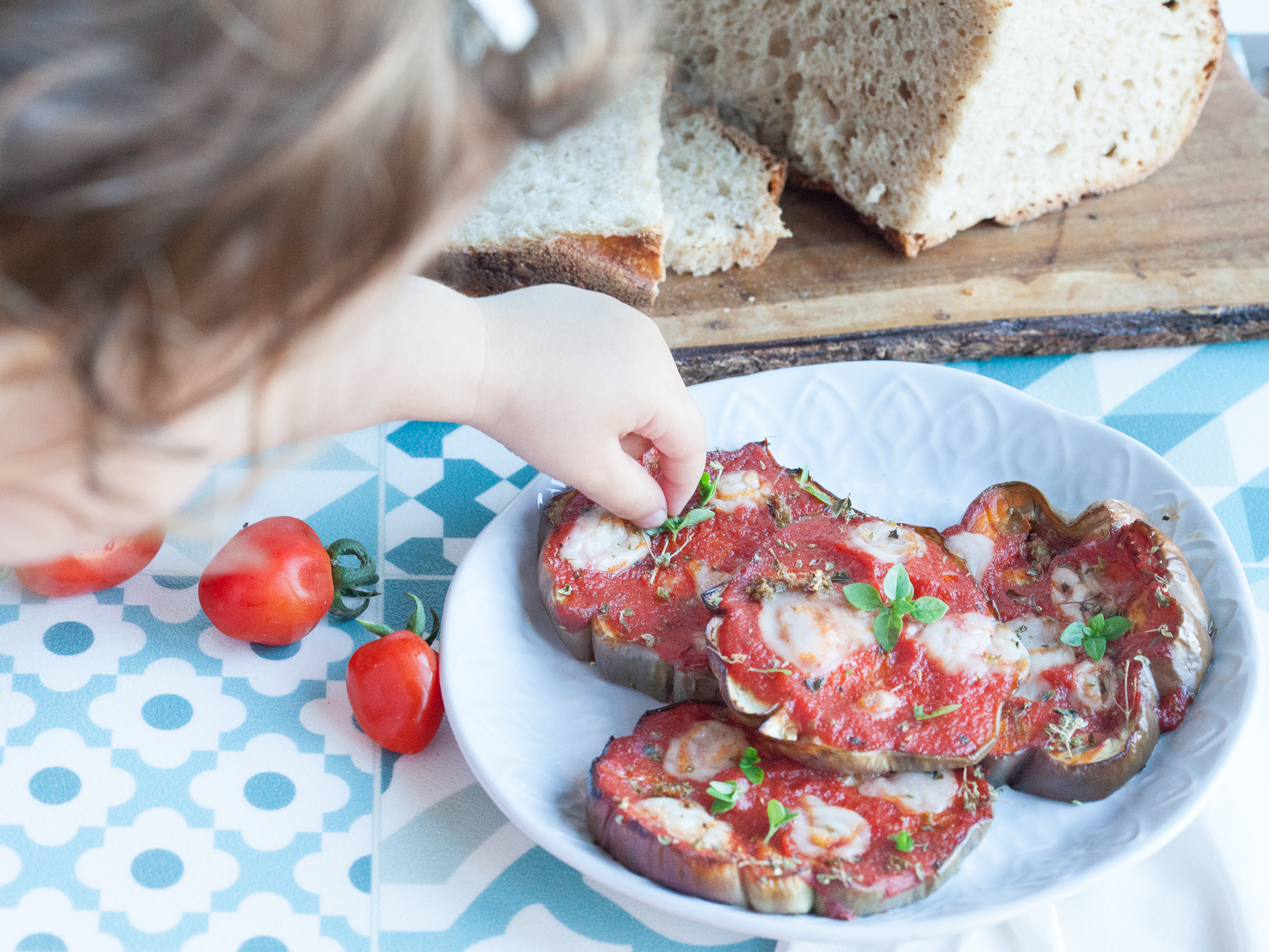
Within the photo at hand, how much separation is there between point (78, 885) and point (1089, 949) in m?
1.18

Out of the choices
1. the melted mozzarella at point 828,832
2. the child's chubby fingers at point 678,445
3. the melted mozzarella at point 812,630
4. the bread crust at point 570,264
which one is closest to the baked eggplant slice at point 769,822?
the melted mozzarella at point 828,832

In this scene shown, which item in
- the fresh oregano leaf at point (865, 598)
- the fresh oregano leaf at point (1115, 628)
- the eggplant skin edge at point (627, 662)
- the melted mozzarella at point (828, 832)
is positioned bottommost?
the eggplant skin edge at point (627, 662)

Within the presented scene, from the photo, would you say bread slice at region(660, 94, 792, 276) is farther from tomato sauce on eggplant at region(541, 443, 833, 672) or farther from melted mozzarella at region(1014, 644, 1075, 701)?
melted mozzarella at region(1014, 644, 1075, 701)

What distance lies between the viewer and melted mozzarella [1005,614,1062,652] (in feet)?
4.33

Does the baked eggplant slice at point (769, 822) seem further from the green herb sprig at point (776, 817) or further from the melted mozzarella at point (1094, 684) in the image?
the melted mozzarella at point (1094, 684)

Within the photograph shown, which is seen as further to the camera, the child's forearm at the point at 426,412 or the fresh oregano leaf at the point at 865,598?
the fresh oregano leaf at the point at 865,598

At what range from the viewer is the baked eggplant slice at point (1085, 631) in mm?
1232

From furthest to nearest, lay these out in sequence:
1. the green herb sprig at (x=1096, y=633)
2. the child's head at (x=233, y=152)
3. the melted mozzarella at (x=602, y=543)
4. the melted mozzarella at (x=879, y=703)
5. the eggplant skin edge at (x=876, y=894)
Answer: the melted mozzarella at (x=602, y=543)
the green herb sprig at (x=1096, y=633)
the melted mozzarella at (x=879, y=703)
the eggplant skin edge at (x=876, y=894)
the child's head at (x=233, y=152)

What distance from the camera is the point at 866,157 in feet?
6.72

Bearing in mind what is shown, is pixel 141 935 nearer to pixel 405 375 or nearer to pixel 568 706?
pixel 568 706

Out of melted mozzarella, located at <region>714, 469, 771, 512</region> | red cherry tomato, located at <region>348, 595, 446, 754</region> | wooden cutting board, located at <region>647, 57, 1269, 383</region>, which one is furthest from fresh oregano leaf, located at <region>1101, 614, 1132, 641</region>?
red cherry tomato, located at <region>348, 595, 446, 754</region>

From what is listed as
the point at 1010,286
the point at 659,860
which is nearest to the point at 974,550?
the point at 659,860

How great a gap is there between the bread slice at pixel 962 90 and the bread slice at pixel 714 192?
0.12 m

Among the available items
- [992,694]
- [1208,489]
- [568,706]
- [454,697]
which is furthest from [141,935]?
[1208,489]
